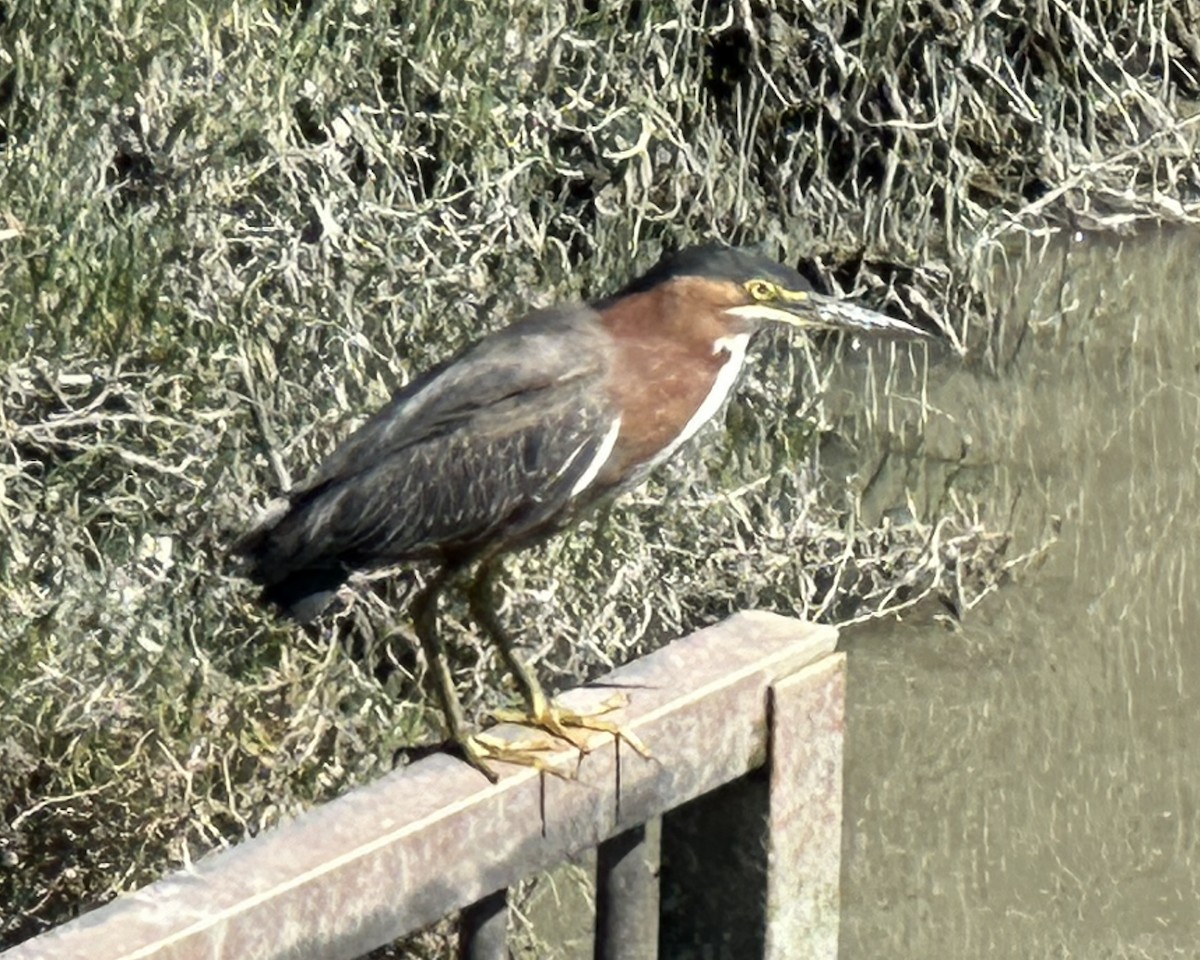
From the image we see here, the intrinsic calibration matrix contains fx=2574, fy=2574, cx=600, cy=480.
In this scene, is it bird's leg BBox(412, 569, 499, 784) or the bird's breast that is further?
the bird's breast

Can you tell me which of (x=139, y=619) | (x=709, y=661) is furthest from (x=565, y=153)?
A: (x=709, y=661)

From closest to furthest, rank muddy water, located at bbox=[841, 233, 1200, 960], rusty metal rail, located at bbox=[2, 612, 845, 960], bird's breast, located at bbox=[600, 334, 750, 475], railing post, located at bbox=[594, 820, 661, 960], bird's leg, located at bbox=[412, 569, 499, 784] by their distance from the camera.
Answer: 1. rusty metal rail, located at bbox=[2, 612, 845, 960]
2. railing post, located at bbox=[594, 820, 661, 960]
3. bird's leg, located at bbox=[412, 569, 499, 784]
4. bird's breast, located at bbox=[600, 334, 750, 475]
5. muddy water, located at bbox=[841, 233, 1200, 960]

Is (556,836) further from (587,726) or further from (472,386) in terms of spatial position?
(472,386)

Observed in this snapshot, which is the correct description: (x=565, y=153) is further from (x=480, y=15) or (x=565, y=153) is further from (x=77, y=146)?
(x=77, y=146)

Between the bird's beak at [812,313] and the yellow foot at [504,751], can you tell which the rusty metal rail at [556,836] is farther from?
the bird's beak at [812,313]

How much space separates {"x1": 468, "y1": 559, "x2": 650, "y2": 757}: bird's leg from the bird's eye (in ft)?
1.65

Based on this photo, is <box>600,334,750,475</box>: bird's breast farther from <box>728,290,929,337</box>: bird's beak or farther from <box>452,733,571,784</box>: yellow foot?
<box>452,733,571,784</box>: yellow foot

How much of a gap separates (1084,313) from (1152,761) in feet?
2.55

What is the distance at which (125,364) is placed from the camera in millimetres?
3971

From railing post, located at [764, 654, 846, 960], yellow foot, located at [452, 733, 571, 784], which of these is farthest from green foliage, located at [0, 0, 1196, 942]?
railing post, located at [764, 654, 846, 960]

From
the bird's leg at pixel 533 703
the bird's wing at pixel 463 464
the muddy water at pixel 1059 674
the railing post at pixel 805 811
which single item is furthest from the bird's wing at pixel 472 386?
the muddy water at pixel 1059 674

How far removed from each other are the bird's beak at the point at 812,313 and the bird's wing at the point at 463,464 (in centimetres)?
22

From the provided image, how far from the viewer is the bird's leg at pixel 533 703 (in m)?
2.29

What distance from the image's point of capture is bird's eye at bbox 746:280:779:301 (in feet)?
10.8
